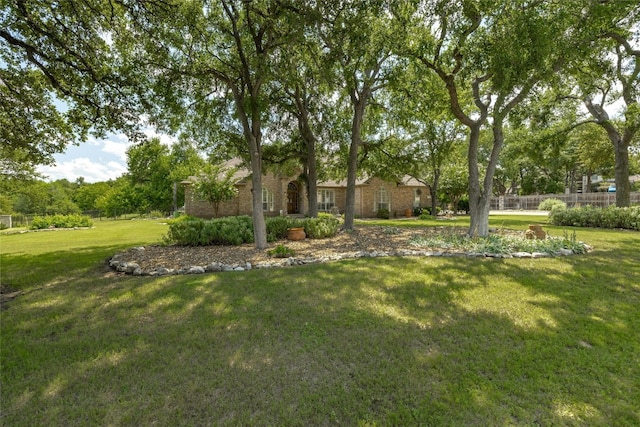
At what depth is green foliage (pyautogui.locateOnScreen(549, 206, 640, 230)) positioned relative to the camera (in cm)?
1228

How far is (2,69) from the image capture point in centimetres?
755

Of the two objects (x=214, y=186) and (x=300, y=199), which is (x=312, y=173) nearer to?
(x=214, y=186)

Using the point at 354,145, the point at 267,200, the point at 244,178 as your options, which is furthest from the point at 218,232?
the point at 267,200

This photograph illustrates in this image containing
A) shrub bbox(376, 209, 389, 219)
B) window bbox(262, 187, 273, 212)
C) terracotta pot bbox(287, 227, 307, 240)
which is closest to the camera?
terracotta pot bbox(287, 227, 307, 240)

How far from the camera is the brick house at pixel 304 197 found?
70.7 ft

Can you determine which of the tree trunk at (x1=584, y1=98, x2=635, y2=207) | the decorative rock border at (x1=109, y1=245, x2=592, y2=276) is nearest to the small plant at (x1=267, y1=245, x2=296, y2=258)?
the decorative rock border at (x1=109, y1=245, x2=592, y2=276)

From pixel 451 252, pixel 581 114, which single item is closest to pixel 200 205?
pixel 451 252

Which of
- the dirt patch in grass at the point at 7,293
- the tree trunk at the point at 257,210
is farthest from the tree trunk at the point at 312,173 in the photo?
the dirt patch in grass at the point at 7,293

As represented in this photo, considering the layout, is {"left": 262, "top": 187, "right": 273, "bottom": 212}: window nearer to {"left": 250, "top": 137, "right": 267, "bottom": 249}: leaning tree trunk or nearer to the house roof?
the house roof

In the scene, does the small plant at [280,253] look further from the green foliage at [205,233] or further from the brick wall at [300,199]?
the brick wall at [300,199]

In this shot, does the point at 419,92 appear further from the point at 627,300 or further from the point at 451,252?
the point at 627,300

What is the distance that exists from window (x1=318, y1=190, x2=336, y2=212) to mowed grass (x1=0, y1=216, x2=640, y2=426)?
19.6m

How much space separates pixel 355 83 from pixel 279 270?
27.1ft

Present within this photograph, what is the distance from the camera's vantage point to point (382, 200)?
85.6ft
